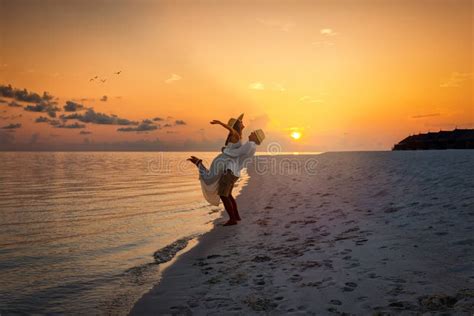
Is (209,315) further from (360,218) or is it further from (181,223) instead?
(181,223)

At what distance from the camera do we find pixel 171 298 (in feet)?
16.2

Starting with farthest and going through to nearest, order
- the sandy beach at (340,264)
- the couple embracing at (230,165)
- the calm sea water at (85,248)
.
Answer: the couple embracing at (230,165) < the calm sea water at (85,248) < the sandy beach at (340,264)

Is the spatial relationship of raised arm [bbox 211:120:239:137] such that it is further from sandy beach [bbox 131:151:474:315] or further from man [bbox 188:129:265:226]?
sandy beach [bbox 131:151:474:315]

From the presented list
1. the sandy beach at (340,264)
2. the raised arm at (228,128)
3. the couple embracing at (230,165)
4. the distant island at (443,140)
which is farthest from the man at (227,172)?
the distant island at (443,140)

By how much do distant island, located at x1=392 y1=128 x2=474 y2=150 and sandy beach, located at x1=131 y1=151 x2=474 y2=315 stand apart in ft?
147

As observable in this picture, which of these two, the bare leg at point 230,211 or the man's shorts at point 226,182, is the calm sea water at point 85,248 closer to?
the bare leg at point 230,211

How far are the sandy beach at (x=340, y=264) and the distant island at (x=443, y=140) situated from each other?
1769 inches

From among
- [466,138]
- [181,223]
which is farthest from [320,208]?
[466,138]

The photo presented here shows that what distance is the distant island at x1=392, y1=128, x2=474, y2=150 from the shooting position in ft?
153

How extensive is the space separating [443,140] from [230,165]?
2064 inches

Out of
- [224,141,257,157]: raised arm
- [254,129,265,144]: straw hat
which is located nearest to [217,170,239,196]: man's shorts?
[224,141,257,157]: raised arm

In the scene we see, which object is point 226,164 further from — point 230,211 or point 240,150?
point 230,211

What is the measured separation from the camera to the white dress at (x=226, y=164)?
1003 centimetres

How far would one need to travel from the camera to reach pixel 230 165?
10023mm
